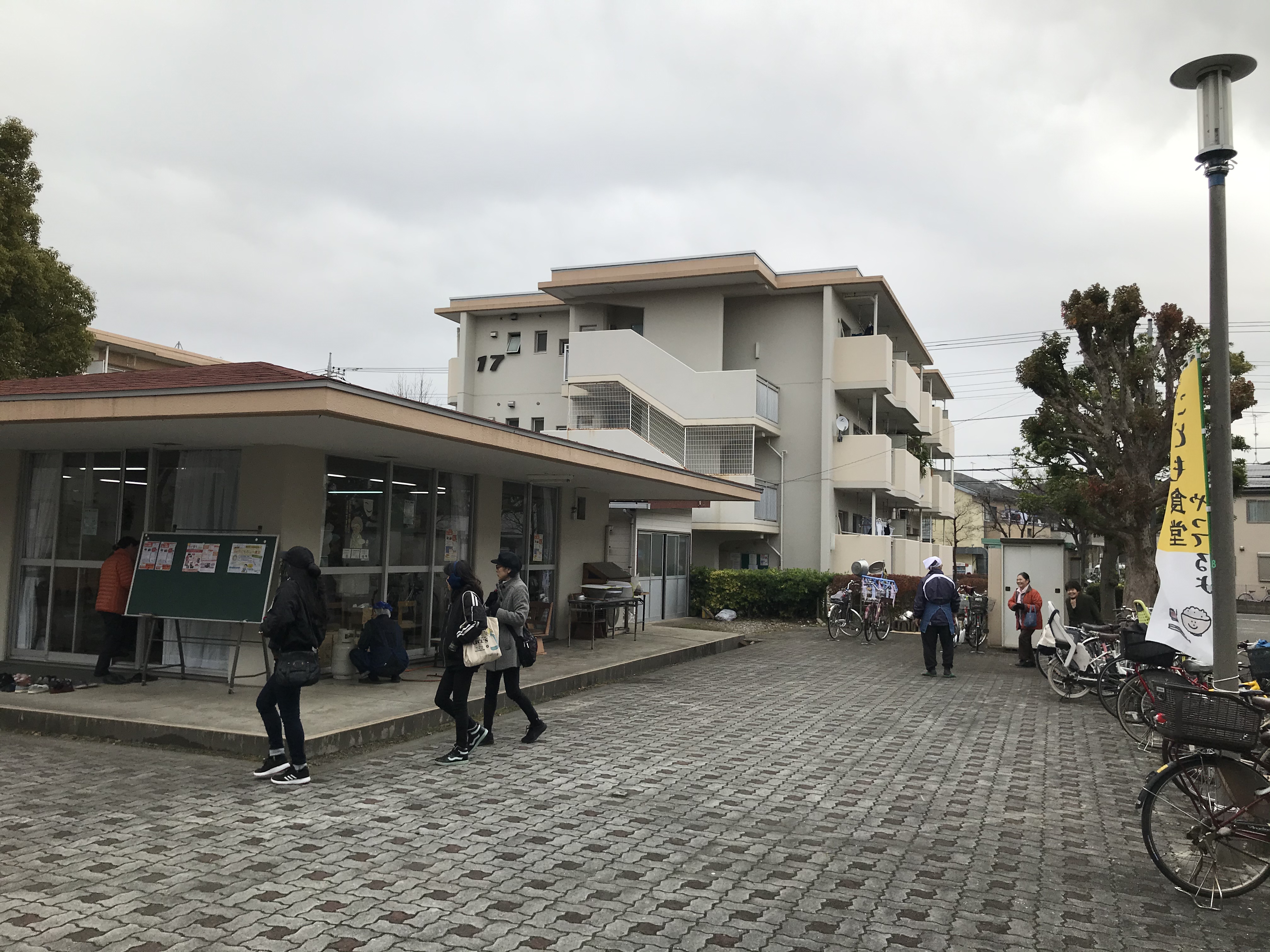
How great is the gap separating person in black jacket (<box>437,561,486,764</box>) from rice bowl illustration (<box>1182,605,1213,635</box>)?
5151 mm

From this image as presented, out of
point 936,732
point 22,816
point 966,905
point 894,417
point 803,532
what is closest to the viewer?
point 966,905

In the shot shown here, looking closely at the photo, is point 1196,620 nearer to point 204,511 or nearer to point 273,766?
point 273,766

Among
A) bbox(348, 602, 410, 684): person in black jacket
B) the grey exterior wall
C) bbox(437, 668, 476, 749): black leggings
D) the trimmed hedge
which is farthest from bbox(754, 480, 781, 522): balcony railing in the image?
bbox(437, 668, 476, 749): black leggings

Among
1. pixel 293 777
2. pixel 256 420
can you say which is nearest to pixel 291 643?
pixel 293 777

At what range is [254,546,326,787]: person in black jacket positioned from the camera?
6785 mm

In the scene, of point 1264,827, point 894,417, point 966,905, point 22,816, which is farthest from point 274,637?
point 894,417

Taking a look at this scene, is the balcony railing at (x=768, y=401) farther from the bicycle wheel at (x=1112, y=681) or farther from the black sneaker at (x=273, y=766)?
the black sneaker at (x=273, y=766)

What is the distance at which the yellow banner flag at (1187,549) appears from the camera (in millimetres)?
5898

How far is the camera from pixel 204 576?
9.82 meters

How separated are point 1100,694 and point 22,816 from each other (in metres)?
10.8

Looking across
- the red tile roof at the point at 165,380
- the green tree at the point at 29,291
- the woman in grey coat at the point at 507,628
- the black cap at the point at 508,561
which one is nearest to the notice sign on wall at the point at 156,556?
the red tile roof at the point at 165,380

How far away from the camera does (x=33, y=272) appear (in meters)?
19.0

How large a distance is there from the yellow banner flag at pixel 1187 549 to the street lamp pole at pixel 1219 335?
4.1 inches

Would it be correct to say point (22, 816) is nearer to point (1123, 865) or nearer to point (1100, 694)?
point (1123, 865)
